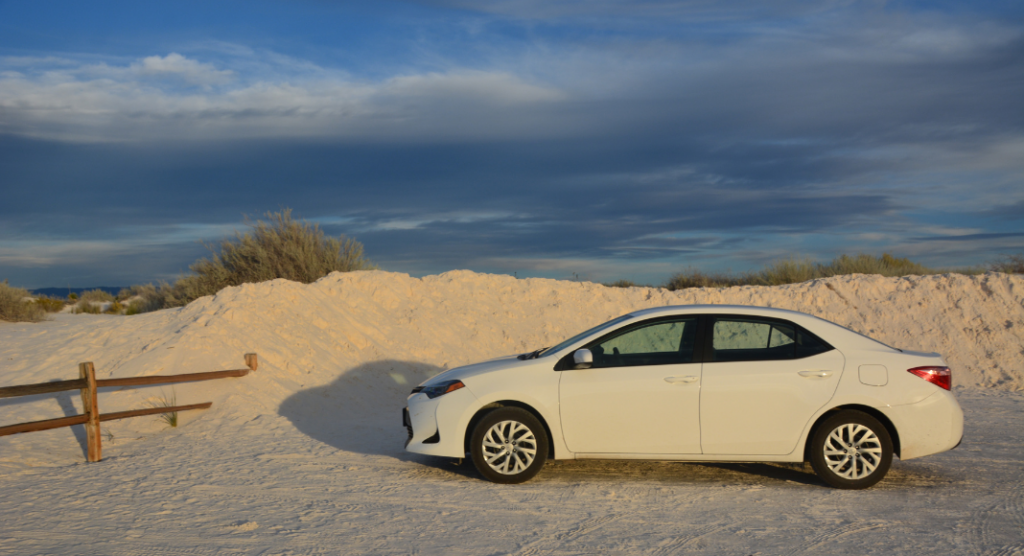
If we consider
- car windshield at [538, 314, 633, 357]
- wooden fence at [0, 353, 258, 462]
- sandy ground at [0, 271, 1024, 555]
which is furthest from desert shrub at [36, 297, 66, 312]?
car windshield at [538, 314, 633, 357]

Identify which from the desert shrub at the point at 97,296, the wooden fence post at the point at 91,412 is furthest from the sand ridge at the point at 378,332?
the desert shrub at the point at 97,296

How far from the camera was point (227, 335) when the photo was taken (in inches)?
529

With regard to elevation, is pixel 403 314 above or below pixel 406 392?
above

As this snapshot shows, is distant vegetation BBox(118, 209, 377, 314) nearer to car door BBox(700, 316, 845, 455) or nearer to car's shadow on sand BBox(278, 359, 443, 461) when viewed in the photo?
car's shadow on sand BBox(278, 359, 443, 461)

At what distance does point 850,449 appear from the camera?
683 centimetres

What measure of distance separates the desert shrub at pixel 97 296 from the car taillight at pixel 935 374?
36.5 meters

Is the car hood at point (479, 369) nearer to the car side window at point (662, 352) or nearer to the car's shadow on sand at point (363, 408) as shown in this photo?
the car side window at point (662, 352)

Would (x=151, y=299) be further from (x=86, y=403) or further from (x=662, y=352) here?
(x=662, y=352)

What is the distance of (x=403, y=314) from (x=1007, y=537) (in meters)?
13.5

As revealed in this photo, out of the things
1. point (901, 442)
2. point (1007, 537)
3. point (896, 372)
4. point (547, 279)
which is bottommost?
point (1007, 537)

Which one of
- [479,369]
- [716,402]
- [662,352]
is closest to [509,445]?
[479,369]

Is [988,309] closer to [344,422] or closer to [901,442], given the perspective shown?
[901,442]

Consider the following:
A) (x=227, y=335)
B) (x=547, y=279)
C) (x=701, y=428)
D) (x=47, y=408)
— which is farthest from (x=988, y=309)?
(x=47, y=408)

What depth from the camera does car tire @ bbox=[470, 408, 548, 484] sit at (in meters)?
7.04
